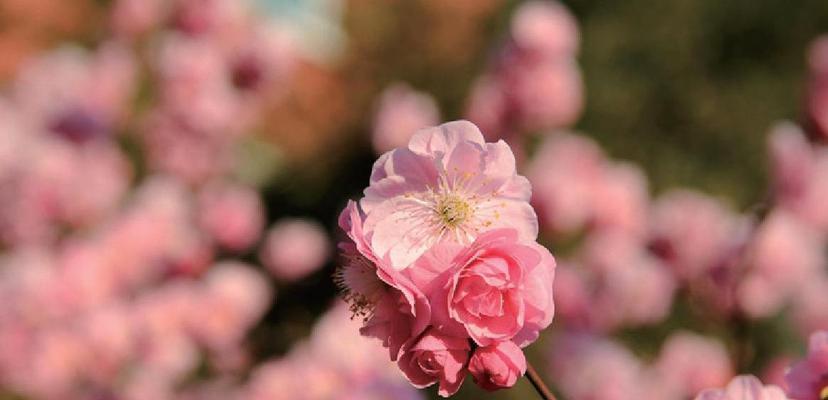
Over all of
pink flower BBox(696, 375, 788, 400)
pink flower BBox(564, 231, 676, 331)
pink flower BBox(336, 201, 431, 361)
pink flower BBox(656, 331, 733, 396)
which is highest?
pink flower BBox(336, 201, 431, 361)

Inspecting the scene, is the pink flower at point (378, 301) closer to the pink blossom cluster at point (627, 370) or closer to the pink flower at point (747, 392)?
the pink flower at point (747, 392)

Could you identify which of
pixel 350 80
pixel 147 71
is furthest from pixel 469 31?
pixel 147 71

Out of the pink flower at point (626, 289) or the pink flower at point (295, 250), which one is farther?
the pink flower at point (295, 250)

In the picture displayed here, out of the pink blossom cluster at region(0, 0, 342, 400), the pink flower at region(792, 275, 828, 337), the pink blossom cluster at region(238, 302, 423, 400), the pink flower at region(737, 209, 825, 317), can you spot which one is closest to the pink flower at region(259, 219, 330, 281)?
the pink blossom cluster at region(0, 0, 342, 400)

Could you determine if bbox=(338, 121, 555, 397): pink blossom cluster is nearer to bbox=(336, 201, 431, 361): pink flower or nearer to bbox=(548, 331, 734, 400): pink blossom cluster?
bbox=(336, 201, 431, 361): pink flower

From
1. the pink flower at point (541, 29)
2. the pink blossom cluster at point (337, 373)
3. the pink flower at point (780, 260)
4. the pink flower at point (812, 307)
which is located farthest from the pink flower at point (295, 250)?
the pink flower at point (812, 307)

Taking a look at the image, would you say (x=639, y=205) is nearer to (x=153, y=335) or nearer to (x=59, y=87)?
(x=153, y=335)

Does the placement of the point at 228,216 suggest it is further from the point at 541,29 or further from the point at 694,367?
the point at 694,367
